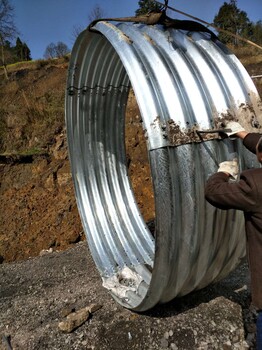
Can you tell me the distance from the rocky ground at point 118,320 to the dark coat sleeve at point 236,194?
1.74 meters

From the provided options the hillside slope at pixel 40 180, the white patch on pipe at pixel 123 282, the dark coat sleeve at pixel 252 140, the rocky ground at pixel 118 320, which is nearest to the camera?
the dark coat sleeve at pixel 252 140

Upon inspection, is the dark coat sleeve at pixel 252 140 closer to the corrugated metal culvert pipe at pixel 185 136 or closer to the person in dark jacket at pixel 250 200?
the person in dark jacket at pixel 250 200

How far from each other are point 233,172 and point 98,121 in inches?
131

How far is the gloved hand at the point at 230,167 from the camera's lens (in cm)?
276

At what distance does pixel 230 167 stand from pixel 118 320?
217cm

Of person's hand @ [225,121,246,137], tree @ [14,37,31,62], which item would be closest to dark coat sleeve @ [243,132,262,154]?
person's hand @ [225,121,246,137]

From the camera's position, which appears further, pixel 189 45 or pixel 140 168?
pixel 140 168

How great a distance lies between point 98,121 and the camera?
572 cm

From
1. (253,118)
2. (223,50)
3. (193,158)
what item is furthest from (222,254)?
(223,50)

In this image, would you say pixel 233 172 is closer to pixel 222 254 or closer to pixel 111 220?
pixel 222 254

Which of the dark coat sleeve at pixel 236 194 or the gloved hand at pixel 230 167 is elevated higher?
the gloved hand at pixel 230 167

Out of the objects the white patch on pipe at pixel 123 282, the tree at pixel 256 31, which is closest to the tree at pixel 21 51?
the tree at pixel 256 31

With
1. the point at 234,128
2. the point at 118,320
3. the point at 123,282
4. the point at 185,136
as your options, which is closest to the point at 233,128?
the point at 234,128

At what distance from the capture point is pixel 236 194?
2.23 meters
